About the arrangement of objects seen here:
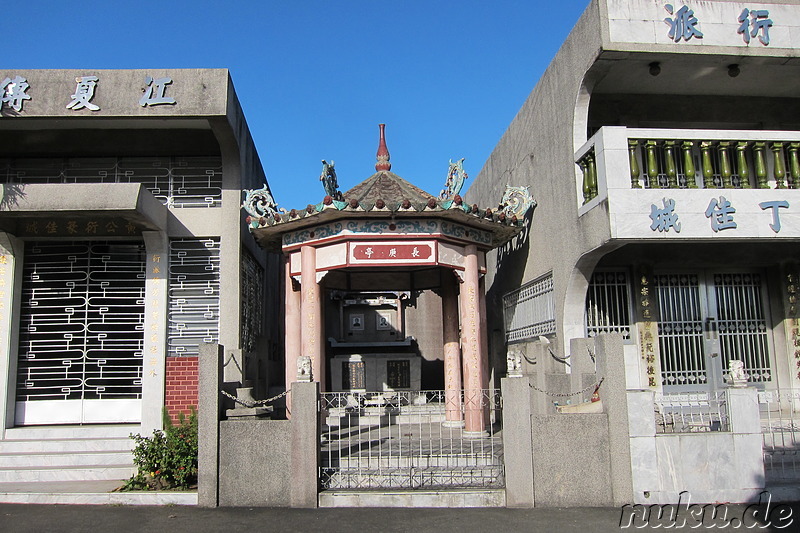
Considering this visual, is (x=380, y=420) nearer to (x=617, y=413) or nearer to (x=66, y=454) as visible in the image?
(x=66, y=454)

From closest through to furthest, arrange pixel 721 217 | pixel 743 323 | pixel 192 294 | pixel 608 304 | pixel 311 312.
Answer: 1. pixel 721 217
2. pixel 311 312
3. pixel 192 294
4. pixel 608 304
5. pixel 743 323

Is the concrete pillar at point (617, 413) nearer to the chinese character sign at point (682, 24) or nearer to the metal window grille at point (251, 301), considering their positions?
the chinese character sign at point (682, 24)

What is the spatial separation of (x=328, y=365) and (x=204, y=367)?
8167 mm

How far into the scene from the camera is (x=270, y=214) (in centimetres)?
1132

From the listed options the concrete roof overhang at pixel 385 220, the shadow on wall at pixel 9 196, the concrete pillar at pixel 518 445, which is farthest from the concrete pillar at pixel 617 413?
the shadow on wall at pixel 9 196

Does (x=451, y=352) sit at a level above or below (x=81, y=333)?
below

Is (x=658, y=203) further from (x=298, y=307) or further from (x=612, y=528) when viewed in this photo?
(x=298, y=307)

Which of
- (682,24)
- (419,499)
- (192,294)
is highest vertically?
(682,24)

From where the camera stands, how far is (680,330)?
11938 millimetres

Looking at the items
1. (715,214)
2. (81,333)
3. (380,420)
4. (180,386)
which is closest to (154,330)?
(180,386)

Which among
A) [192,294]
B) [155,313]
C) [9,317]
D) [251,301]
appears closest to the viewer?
[9,317]

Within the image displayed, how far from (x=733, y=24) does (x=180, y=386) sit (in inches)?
409

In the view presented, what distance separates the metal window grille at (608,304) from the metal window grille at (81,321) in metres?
7.96

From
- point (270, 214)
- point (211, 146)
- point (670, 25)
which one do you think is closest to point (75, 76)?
point (211, 146)
